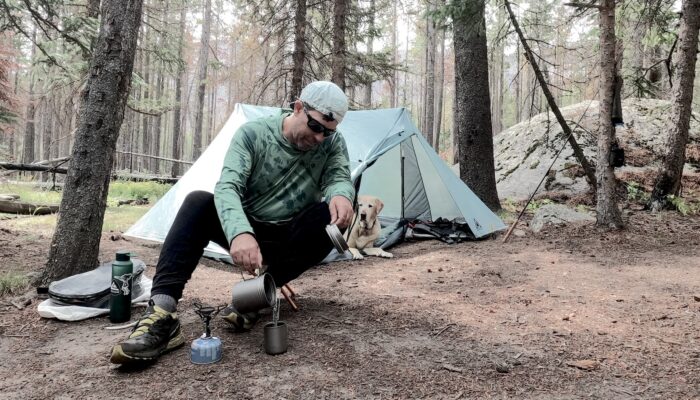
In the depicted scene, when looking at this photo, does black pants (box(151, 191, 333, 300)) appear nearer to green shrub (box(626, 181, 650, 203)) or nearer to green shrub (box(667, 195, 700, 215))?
green shrub (box(667, 195, 700, 215))

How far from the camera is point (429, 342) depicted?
2260 mm

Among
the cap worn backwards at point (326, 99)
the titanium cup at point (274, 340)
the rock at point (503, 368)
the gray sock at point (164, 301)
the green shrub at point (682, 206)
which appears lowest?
the rock at point (503, 368)

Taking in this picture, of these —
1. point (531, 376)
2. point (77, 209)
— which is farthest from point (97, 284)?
point (531, 376)

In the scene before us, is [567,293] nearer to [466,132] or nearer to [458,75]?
[466,132]

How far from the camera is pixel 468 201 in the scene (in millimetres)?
5562

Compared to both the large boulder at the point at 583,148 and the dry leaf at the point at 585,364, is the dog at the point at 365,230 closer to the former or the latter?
the dry leaf at the point at 585,364

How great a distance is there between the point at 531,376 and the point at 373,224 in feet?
11.2

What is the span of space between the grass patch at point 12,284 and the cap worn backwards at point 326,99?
7.92 ft

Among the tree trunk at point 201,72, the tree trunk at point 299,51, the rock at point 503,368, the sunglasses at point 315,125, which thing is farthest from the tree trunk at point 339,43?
the tree trunk at point 201,72

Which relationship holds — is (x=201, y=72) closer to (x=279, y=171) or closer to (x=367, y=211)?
(x=367, y=211)

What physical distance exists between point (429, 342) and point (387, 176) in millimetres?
4495

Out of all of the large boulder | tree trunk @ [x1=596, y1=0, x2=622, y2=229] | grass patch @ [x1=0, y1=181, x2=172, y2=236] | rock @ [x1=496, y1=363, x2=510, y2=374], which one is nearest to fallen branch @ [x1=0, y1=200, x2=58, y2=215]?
grass patch @ [x1=0, y1=181, x2=172, y2=236]

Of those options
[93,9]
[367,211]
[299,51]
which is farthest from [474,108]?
[93,9]

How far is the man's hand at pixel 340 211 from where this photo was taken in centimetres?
224
